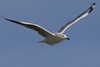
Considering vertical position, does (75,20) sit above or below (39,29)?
below

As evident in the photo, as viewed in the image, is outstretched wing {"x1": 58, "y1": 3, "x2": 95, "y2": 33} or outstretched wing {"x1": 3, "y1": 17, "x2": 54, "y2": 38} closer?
outstretched wing {"x1": 3, "y1": 17, "x2": 54, "y2": 38}

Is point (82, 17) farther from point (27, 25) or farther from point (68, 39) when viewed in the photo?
point (27, 25)

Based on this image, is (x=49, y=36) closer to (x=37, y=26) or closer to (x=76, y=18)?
(x=37, y=26)

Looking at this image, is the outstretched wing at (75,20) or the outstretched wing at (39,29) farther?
the outstretched wing at (75,20)

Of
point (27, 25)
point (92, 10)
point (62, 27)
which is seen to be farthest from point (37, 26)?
point (92, 10)

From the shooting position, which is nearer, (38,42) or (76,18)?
(38,42)

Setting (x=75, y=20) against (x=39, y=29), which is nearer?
(x=39, y=29)

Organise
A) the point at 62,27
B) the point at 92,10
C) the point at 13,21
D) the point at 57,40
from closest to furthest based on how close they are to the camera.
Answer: the point at 13,21 < the point at 57,40 < the point at 62,27 < the point at 92,10

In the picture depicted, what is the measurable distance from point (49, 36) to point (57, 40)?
41 cm

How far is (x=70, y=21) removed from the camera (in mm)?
30562

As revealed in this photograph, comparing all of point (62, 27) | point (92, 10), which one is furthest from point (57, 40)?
point (92, 10)

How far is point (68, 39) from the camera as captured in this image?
91.6ft

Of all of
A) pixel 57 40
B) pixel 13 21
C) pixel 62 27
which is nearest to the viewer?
pixel 13 21

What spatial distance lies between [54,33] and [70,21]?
2.79 metres
